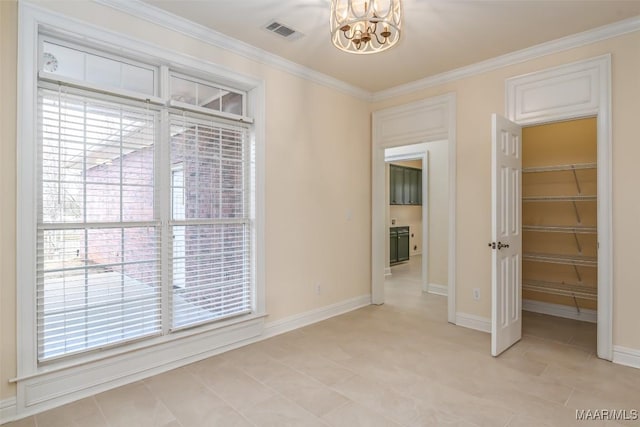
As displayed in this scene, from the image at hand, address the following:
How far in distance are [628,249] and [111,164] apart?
414 cm

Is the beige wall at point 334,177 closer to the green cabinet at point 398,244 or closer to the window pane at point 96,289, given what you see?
Answer: the window pane at point 96,289

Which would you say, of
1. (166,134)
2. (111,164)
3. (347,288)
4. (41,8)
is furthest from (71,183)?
(347,288)

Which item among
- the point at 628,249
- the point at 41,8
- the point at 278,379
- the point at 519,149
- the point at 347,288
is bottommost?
the point at 278,379

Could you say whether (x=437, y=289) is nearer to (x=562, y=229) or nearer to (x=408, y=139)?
(x=562, y=229)

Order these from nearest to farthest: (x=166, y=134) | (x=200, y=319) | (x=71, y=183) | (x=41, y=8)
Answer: (x=41, y=8)
(x=71, y=183)
(x=166, y=134)
(x=200, y=319)

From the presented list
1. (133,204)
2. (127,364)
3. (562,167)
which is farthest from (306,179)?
(562,167)

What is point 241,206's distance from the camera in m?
3.36

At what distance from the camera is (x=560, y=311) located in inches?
166

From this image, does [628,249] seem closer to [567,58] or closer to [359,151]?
[567,58]

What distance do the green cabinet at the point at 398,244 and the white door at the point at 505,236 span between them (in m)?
4.30

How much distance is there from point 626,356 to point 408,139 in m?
2.91

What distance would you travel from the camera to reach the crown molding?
8.53 ft

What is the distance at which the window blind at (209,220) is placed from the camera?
293 centimetres

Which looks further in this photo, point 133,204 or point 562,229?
point 562,229
